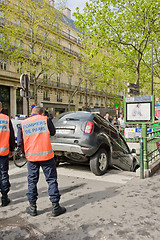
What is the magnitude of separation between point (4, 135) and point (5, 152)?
292 mm

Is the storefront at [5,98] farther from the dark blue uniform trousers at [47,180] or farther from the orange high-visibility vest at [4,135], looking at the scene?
the dark blue uniform trousers at [47,180]

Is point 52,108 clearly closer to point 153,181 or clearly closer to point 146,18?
point 146,18

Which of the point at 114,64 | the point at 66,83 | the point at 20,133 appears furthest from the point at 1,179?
the point at 66,83

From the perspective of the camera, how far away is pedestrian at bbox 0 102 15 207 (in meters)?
3.52

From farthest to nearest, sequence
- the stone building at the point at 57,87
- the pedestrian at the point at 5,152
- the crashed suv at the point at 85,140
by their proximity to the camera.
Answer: the stone building at the point at 57,87
the crashed suv at the point at 85,140
the pedestrian at the point at 5,152

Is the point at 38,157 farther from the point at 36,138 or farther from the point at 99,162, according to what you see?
the point at 99,162

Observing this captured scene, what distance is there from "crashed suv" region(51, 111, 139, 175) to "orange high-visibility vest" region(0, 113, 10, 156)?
143 cm

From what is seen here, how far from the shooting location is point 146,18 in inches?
463

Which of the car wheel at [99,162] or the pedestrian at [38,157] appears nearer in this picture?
the pedestrian at [38,157]

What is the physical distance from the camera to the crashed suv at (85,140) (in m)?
4.65

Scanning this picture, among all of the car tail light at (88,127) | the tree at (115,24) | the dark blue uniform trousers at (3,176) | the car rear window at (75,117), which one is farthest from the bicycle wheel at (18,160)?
the tree at (115,24)

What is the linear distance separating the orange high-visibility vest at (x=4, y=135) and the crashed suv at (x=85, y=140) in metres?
1.43

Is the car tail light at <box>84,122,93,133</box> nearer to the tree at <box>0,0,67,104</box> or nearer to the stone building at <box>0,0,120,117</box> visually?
the stone building at <box>0,0,120,117</box>

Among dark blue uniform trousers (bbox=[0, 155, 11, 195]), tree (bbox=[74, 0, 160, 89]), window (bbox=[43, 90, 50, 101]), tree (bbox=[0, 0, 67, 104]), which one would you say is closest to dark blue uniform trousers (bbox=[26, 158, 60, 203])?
dark blue uniform trousers (bbox=[0, 155, 11, 195])
